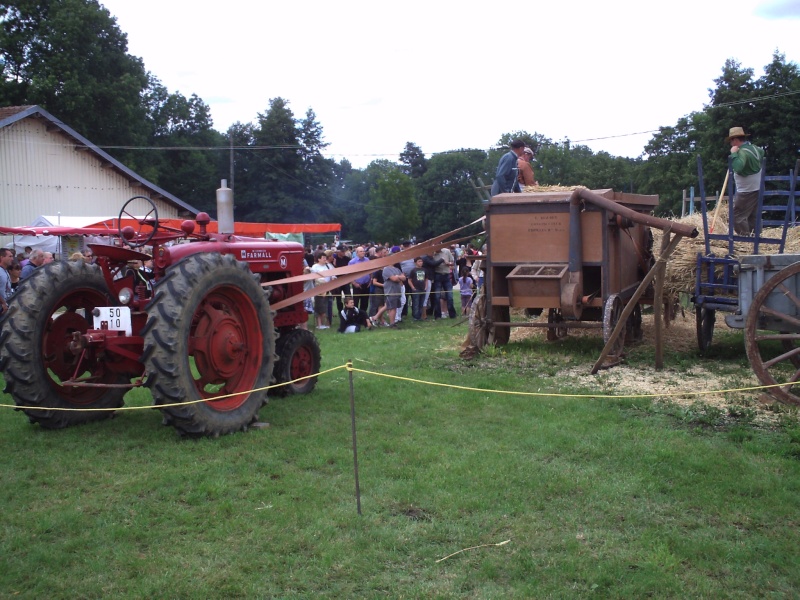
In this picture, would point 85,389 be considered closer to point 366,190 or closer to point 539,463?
point 539,463

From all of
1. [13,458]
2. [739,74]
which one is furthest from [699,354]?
[739,74]

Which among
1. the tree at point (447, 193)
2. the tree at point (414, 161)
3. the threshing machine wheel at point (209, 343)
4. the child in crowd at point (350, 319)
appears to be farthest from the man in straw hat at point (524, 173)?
the tree at point (414, 161)

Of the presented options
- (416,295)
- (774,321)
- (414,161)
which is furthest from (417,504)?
(414,161)

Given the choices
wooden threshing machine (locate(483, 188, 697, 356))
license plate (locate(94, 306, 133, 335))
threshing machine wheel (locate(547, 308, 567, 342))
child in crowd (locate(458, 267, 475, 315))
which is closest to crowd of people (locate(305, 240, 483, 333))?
child in crowd (locate(458, 267, 475, 315))

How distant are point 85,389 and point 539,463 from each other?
4461mm

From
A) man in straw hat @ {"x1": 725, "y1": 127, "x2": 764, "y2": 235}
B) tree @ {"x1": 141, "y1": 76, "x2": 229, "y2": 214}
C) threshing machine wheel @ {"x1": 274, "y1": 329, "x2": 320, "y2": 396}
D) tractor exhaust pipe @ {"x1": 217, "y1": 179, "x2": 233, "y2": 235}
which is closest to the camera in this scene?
threshing machine wheel @ {"x1": 274, "y1": 329, "x2": 320, "y2": 396}

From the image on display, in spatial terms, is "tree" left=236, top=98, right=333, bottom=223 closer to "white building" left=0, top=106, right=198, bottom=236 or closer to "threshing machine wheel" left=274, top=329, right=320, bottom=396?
"white building" left=0, top=106, right=198, bottom=236

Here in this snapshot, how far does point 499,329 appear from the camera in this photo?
36.1 ft

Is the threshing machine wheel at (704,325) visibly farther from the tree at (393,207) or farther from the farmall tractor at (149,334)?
the tree at (393,207)

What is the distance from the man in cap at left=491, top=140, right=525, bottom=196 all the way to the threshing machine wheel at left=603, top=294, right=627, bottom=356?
2476 millimetres

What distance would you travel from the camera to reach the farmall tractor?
20.8 feet

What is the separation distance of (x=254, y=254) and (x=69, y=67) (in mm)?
38498

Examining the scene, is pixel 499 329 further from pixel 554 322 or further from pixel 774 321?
pixel 774 321

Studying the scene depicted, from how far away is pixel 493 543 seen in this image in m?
4.44
